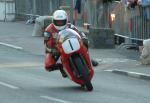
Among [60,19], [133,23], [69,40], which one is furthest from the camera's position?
[133,23]

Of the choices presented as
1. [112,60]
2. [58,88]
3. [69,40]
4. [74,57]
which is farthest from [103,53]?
[74,57]

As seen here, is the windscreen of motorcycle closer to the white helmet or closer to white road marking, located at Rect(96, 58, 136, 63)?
the white helmet

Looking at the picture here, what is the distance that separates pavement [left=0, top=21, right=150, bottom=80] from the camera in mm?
18281

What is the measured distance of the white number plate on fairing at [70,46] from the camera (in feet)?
46.1

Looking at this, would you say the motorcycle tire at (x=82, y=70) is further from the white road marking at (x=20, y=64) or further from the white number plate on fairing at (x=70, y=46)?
the white road marking at (x=20, y=64)

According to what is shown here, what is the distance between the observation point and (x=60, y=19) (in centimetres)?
1436

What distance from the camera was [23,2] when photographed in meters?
40.8

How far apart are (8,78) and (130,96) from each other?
152 inches

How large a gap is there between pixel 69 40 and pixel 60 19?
1.66 feet

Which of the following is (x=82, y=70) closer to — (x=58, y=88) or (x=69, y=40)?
(x=69, y=40)

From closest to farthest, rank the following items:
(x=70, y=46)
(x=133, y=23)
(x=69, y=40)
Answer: (x=70, y=46), (x=69, y=40), (x=133, y=23)

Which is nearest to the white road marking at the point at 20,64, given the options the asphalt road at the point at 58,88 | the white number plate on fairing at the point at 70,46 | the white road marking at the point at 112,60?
the asphalt road at the point at 58,88

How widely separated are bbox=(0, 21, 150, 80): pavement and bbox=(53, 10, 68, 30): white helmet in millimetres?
3206

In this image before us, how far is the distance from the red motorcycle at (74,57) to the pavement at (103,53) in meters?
2.97
